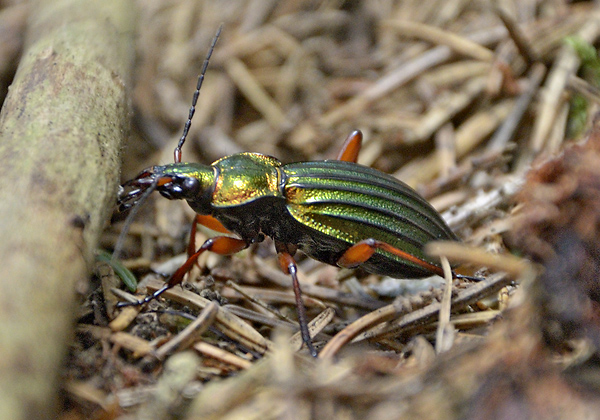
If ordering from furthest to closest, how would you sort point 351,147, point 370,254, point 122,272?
point 351,147 < point 370,254 < point 122,272

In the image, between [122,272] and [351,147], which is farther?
[351,147]

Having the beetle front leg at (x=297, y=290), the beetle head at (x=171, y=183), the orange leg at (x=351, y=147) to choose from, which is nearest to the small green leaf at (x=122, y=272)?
the beetle head at (x=171, y=183)

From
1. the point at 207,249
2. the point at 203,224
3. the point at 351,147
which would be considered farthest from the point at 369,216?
the point at 203,224

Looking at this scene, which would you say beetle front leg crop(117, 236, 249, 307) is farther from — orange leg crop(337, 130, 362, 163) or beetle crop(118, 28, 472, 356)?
orange leg crop(337, 130, 362, 163)

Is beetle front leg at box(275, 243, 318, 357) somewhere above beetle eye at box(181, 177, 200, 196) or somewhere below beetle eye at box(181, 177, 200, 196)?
below

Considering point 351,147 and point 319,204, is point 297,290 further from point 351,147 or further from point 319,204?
point 351,147

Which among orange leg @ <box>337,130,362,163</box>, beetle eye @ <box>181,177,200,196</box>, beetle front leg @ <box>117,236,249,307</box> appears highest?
beetle eye @ <box>181,177,200,196</box>

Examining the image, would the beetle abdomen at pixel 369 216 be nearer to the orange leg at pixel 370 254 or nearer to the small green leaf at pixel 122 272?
the orange leg at pixel 370 254

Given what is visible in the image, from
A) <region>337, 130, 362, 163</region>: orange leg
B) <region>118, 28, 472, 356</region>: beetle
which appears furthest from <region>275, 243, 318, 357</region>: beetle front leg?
<region>337, 130, 362, 163</region>: orange leg

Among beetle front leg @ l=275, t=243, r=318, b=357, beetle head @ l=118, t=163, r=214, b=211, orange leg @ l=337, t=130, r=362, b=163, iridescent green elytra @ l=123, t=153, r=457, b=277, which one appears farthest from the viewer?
orange leg @ l=337, t=130, r=362, b=163
